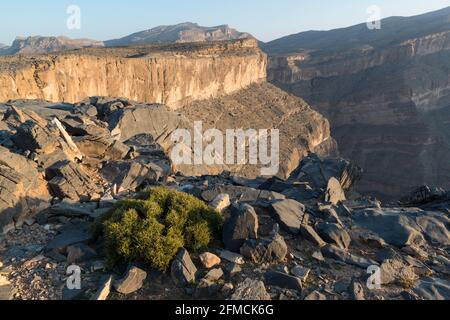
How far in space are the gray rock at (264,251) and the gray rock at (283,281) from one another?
1.87ft

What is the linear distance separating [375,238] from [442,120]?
214 ft

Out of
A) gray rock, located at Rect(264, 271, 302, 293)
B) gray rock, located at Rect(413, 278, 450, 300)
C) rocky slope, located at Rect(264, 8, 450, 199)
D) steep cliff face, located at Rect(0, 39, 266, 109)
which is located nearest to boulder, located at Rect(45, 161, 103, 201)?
gray rock, located at Rect(264, 271, 302, 293)

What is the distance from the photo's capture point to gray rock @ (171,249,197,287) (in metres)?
6.46

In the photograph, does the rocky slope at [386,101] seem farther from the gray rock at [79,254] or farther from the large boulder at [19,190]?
the gray rock at [79,254]

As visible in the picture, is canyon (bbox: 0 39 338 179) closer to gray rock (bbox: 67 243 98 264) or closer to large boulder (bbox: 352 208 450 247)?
large boulder (bbox: 352 208 450 247)

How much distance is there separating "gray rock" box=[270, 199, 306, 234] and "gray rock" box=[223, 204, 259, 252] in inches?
39.9

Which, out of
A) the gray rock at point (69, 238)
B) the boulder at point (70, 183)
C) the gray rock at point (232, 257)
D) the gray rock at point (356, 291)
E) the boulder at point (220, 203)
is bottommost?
the gray rock at point (356, 291)

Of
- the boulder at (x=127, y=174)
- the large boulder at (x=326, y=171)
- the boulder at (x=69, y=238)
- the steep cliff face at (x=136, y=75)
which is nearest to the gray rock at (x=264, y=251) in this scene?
the boulder at (x=69, y=238)

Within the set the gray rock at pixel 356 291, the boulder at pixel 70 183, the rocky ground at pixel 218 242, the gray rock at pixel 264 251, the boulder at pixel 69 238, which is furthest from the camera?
the boulder at pixel 70 183

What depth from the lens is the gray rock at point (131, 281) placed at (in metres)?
6.24

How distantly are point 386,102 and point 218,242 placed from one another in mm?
66402

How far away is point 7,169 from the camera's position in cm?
881

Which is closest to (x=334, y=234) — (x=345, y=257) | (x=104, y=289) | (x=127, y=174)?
(x=345, y=257)

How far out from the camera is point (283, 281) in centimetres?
648
